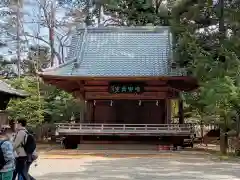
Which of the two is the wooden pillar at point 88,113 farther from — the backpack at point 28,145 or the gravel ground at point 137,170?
the backpack at point 28,145

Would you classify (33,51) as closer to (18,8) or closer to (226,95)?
(18,8)

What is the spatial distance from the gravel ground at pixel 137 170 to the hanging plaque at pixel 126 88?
7706 millimetres

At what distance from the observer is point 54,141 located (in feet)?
105

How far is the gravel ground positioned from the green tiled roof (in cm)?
782

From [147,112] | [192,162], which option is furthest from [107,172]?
[147,112]

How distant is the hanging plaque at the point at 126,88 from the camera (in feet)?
78.2

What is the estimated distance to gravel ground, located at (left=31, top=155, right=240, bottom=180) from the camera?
1195 cm

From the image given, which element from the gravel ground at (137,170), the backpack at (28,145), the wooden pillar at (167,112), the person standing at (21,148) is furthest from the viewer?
the wooden pillar at (167,112)

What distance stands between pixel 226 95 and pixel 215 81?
32.7 inches

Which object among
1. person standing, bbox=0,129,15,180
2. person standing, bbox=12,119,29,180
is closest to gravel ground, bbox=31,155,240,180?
person standing, bbox=12,119,29,180

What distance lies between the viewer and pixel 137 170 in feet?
44.7

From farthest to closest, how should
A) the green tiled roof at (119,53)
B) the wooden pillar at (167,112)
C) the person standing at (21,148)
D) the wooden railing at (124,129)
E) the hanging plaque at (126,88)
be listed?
1. the wooden pillar at (167,112)
2. the hanging plaque at (126,88)
3. the green tiled roof at (119,53)
4. the wooden railing at (124,129)
5. the person standing at (21,148)

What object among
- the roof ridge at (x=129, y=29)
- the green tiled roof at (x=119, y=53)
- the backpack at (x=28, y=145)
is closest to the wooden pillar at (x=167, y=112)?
the green tiled roof at (x=119, y=53)

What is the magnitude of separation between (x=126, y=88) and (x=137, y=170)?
34.6ft
